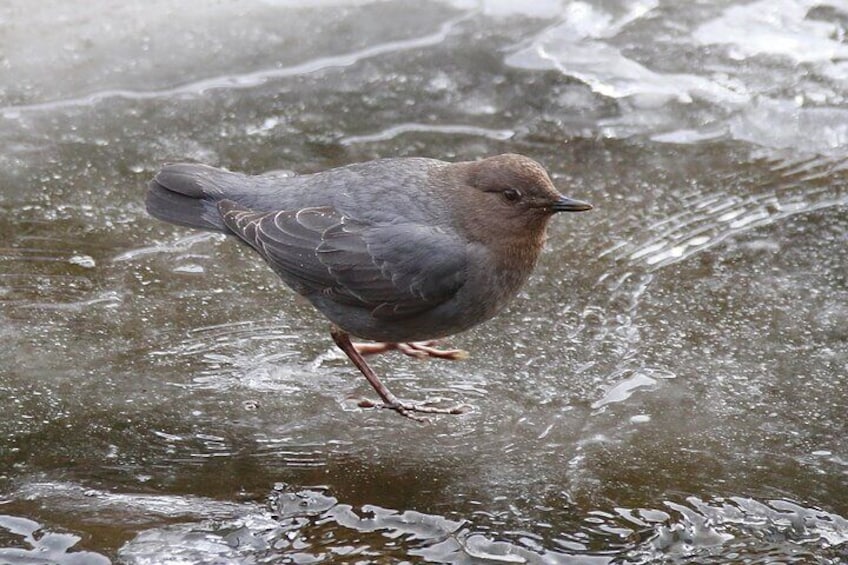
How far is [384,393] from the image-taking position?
368 cm

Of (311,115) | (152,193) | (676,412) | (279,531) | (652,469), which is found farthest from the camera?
(311,115)

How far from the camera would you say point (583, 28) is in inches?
242

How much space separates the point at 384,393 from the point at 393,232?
0.54 m

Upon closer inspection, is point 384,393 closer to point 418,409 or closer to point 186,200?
point 418,409

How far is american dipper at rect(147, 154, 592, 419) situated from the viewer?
3.70m

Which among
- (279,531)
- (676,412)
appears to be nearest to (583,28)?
(676,412)

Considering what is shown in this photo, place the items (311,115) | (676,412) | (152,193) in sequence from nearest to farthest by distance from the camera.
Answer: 1. (676,412)
2. (152,193)
3. (311,115)

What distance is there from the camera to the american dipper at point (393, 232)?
3.70m

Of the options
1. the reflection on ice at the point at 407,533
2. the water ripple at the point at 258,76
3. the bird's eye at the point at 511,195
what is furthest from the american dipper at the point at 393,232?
the water ripple at the point at 258,76

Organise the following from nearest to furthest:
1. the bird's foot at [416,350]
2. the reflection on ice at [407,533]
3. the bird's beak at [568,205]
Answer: the reflection on ice at [407,533] → the bird's beak at [568,205] → the bird's foot at [416,350]

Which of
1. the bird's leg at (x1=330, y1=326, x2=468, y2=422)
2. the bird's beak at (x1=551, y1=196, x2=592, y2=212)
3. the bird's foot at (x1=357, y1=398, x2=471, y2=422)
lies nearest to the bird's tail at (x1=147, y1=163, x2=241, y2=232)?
the bird's leg at (x1=330, y1=326, x2=468, y2=422)

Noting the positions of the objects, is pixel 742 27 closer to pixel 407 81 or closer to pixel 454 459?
pixel 407 81

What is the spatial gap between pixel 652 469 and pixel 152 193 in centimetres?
200

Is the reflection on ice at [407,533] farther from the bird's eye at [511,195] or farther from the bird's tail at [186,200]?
the bird's tail at [186,200]
